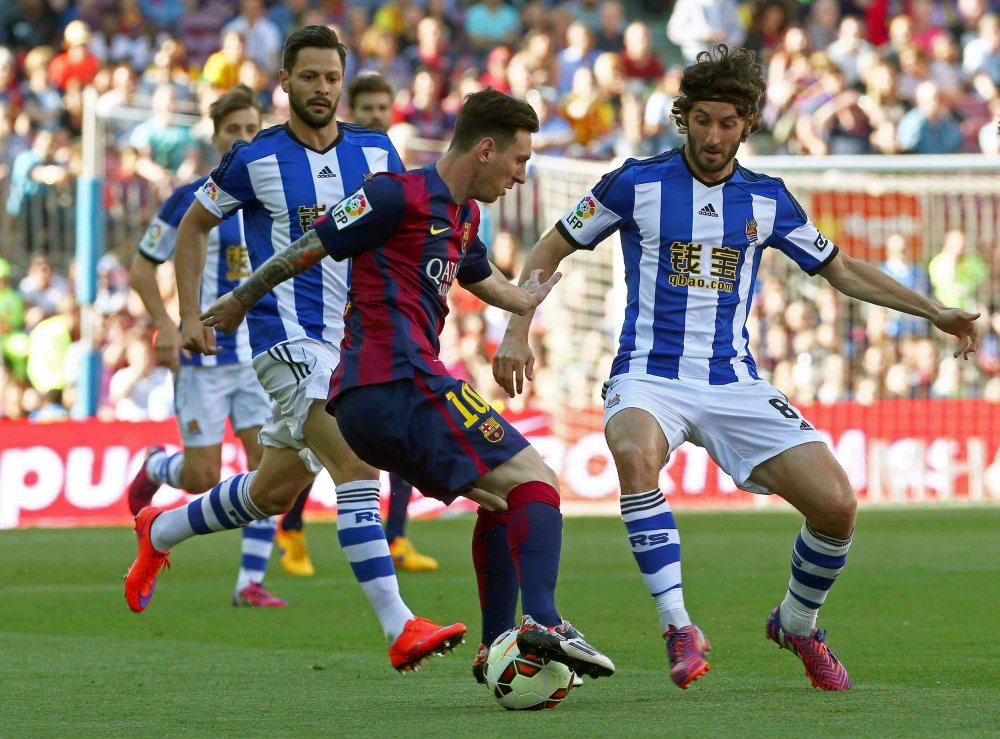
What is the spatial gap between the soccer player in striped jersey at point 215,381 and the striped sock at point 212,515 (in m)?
1.52

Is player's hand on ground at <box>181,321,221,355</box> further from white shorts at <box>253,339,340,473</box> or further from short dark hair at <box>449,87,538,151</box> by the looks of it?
short dark hair at <box>449,87,538,151</box>

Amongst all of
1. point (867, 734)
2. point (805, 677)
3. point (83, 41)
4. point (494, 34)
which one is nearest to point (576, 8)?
point (494, 34)

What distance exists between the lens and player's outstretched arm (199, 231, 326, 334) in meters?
5.69

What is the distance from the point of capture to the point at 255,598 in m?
8.82

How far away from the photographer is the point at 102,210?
15805 millimetres

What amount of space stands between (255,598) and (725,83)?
3969 millimetres

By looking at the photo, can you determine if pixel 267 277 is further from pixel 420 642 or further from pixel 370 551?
pixel 420 642

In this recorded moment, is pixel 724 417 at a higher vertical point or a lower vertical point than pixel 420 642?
higher

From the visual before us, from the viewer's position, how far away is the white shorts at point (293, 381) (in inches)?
261

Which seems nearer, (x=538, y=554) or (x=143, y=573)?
(x=538, y=554)

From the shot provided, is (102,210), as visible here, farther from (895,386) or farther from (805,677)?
(805,677)

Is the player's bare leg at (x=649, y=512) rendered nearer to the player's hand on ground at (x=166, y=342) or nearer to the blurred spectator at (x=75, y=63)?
the player's hand on ground at (x=166, y=342)

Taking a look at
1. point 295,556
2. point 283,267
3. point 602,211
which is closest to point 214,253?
point 295,556

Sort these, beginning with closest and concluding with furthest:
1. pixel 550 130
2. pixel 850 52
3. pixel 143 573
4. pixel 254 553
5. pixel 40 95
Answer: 1. pixel 143 573
2. pixel 254 553
3. pixel 550 130
4. pixel 40 95
5. pixel 850 52
